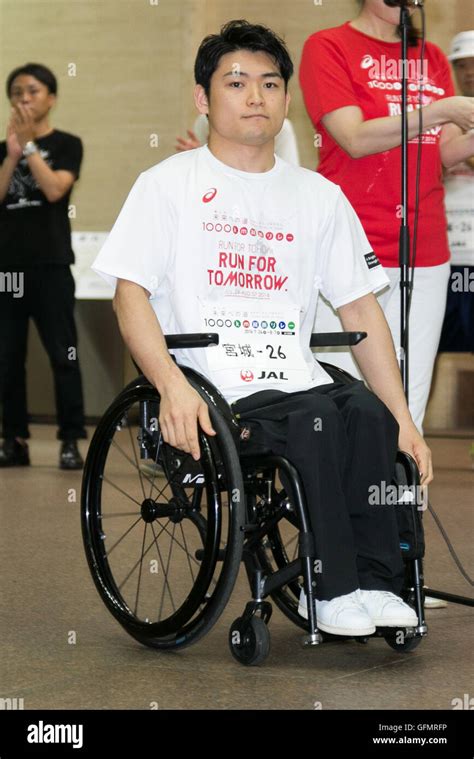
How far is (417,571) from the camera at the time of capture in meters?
2.10

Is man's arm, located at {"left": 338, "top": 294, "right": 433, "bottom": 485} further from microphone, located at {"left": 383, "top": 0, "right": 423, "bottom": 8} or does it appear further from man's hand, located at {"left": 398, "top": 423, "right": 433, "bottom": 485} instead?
microphone, located at {"left": 383, "top": 0, "right": 423, "bottom": 8}

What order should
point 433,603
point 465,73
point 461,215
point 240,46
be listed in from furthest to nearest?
point 461,215
point 465,73
point 433,603
point 240,46

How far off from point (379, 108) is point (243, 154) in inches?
20.6

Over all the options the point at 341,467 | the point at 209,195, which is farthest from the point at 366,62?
the point at 341,467

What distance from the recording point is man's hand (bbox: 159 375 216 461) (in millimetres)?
2014

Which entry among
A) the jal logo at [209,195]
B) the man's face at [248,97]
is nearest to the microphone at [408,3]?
the man's face at [248,97]

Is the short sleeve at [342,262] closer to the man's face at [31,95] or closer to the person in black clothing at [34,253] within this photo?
the person in black clothing at [34,253]

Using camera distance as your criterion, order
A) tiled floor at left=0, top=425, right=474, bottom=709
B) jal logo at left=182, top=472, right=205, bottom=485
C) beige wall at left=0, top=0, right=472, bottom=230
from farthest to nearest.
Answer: beige wall at left=0, top=0, right=472, bottom=230, jal logo at left=182, top=472, right=205, bottom=485, tiled floor at left=0, top=425, right=474, bottom=709

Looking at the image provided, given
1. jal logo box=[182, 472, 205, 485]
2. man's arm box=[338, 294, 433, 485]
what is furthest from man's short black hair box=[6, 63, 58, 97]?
jal logo box=[182, 472, 205, 485]

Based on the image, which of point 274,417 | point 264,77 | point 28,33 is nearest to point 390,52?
point 264,77

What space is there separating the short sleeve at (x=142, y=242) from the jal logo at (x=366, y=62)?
0.67 m

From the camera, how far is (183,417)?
2.02m

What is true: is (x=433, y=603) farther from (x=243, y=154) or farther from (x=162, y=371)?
(x=243, y=154)
